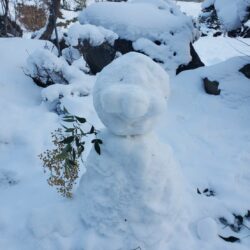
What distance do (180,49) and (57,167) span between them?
355 centimetres

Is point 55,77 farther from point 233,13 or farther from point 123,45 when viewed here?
point 233,13

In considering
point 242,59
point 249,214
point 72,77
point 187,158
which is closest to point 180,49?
point 242,59

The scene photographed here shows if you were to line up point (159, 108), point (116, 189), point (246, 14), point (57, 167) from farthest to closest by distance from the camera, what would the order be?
point (246, 14), point (57, 167), point (116, 189), point (159, 108)

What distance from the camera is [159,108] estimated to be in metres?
1.98

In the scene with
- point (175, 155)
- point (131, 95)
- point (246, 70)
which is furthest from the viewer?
point (246, 70)

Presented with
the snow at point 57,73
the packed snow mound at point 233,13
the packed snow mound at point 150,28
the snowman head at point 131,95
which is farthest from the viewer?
the packed snow mound at point 150,28

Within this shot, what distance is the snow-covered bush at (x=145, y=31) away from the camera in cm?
523

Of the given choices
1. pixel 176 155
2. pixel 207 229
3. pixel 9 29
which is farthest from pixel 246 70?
pixel 9 29

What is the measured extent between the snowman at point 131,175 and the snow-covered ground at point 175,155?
12 cm

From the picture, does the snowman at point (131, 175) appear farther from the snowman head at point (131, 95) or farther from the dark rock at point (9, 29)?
the dark rock at point (9, 29)

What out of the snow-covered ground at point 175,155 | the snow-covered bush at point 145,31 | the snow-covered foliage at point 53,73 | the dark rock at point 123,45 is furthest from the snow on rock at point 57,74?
the dark rock at point 123,45

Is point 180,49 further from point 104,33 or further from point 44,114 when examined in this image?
point 44,114

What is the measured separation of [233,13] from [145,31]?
4.52ft

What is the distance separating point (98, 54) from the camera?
522 centimetres
